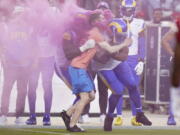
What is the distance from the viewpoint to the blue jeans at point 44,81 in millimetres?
16875

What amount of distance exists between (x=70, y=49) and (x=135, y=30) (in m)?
1.75

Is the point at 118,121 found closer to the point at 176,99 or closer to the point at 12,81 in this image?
the point at 12,81

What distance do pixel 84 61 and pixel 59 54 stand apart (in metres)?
0.67

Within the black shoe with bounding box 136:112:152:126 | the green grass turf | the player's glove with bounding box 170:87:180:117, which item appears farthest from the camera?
the black shoe with bounding box 136:112:152:126

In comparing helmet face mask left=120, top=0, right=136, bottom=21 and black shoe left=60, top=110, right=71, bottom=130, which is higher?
helmet face mask left=120, top=0, right=136, bottom=21

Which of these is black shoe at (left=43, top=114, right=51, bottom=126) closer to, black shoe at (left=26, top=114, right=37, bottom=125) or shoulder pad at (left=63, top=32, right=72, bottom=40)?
black shoe at (left=26, top=114, right=37, bottom=125)

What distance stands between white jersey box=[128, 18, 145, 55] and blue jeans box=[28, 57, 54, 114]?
161 cm

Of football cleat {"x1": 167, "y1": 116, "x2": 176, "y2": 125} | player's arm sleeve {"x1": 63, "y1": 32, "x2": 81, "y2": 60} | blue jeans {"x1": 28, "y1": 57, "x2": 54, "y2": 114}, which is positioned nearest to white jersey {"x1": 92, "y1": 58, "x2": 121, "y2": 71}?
player's arm sleeve {"x1": 63, "y1": 32, "x2": 81, "y2": 60}

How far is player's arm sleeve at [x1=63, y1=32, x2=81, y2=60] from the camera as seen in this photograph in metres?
16.2

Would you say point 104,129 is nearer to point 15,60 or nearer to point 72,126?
point 72,126

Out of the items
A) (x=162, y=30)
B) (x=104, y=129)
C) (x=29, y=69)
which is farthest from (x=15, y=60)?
(x=162, y=30)

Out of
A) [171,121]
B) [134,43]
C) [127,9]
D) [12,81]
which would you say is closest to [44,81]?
[12,81]

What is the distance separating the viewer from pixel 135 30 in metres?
17.5

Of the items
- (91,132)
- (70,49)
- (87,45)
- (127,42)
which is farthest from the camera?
(127,42)
